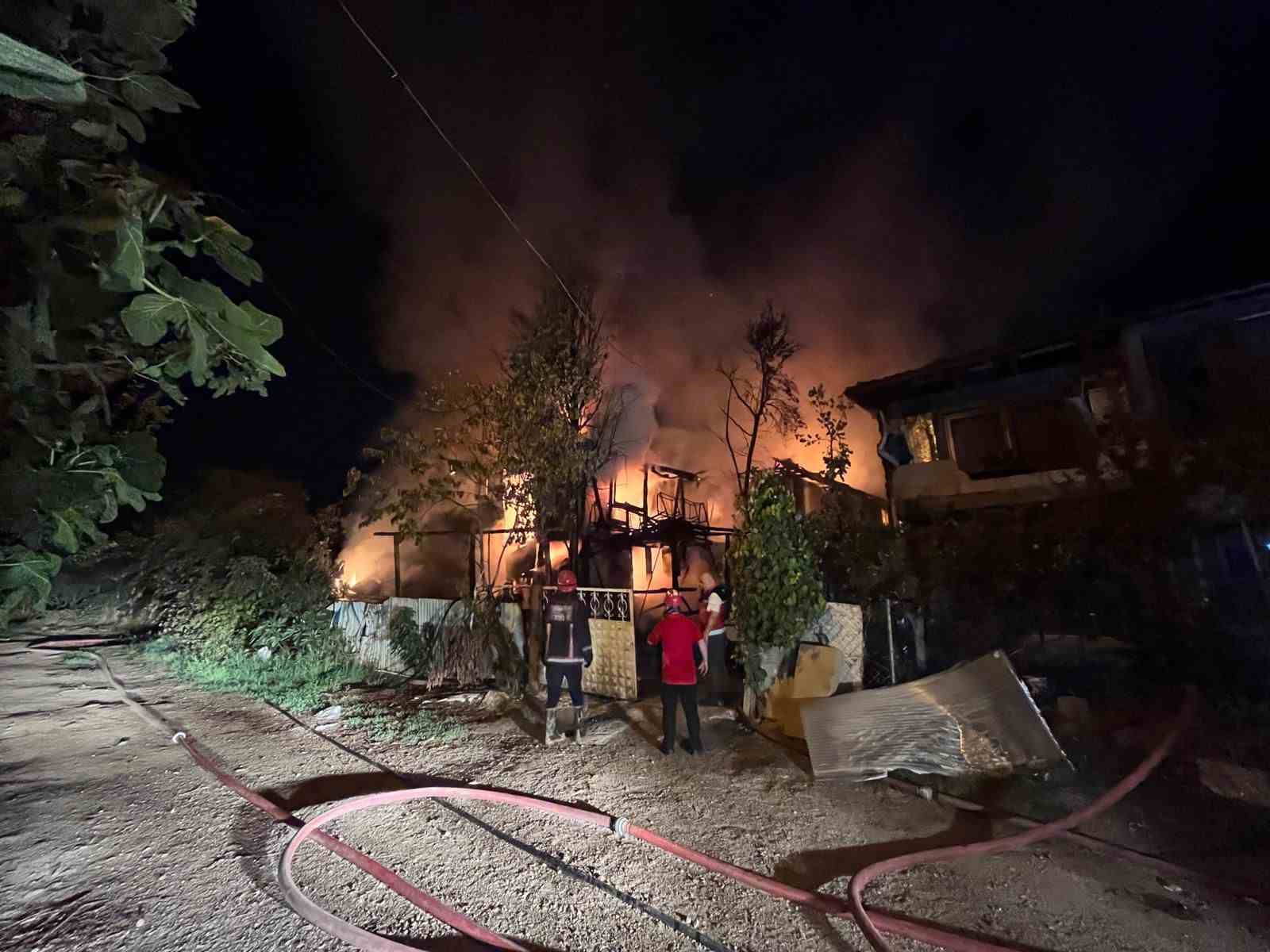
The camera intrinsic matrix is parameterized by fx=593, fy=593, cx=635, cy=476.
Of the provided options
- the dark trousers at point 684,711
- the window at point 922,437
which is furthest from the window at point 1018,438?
the dark trousers at point 684,711

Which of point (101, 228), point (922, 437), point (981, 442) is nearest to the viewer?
point (101, 228)

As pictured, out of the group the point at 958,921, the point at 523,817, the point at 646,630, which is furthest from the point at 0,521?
the point at 646,630

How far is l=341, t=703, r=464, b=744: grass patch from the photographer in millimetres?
6023

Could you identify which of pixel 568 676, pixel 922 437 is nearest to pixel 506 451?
pixel 568 676

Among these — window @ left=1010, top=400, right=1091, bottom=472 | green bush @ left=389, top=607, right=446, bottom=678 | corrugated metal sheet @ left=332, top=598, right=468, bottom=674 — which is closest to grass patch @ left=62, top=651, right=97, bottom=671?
corrugated metal sheet @ left=332, top=598, right=468, bottom=674

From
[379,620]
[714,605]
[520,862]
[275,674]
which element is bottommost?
[520,862]

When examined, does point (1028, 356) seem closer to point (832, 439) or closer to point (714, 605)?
point (832, 439)

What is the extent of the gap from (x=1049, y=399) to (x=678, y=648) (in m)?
11.4

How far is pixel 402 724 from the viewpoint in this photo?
6434 millimetres

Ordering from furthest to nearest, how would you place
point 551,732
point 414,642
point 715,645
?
point 414,642
point 715,645
point 551,732

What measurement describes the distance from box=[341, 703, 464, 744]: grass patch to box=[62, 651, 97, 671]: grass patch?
4599 mm

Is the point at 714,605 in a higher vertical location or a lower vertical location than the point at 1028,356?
lower

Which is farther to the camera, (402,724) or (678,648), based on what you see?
(402,724)

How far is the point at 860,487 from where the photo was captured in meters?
19.1
